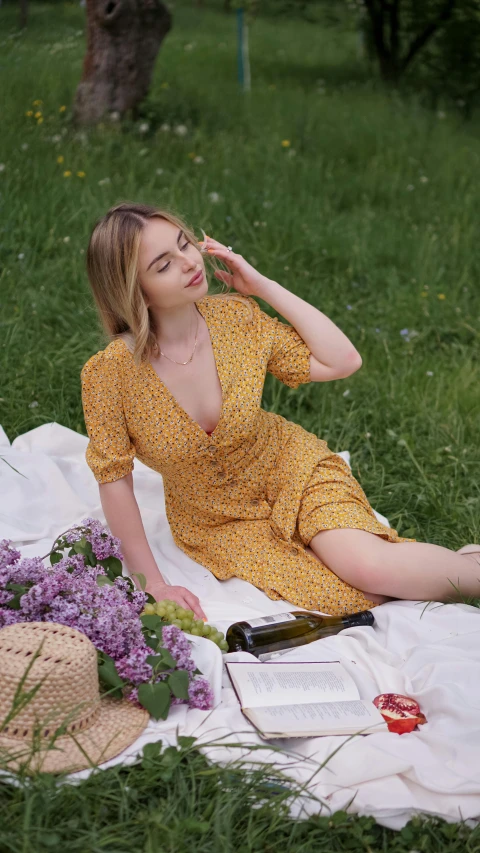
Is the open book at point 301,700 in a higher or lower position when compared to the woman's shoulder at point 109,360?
lower

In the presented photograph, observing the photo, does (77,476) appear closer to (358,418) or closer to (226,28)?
(358,418)

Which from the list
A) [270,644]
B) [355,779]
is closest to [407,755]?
[355,779]

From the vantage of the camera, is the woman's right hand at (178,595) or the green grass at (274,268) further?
the woman's right hand at (178,595)

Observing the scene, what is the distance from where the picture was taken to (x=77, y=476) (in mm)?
3682

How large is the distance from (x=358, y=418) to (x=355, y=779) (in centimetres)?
227

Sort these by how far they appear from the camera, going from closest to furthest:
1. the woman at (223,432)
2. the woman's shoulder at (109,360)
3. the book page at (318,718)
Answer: the book page at (318,718)
the woman at (223,432)
the woman's shoulder at (109,360)

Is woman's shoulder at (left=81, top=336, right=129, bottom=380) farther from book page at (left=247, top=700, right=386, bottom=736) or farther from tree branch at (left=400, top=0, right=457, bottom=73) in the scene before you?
tree branch at (left=400, top=0, right=457, bottom=73)

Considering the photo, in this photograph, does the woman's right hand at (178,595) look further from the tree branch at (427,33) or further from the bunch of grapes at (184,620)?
the tree branch at (427,33)

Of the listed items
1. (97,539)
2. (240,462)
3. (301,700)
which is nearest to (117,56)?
(240,462)

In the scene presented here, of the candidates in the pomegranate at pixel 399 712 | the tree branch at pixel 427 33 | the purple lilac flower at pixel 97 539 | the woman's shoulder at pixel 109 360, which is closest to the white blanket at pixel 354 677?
the pomegranate at pixel 399 712

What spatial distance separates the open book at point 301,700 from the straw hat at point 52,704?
0.37m

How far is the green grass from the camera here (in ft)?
6.72

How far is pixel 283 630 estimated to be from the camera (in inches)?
110

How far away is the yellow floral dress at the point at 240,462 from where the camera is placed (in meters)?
2.93
